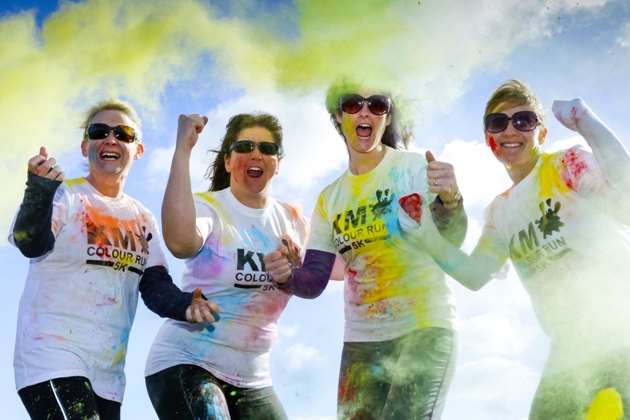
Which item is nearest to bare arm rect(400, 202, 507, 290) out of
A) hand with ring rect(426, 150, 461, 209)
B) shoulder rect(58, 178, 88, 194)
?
hand with ring rect(426, 150, 461, 209)

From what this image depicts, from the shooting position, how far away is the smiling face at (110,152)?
24.3ft

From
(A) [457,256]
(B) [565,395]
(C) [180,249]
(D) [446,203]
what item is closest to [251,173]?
(C) [180,249]

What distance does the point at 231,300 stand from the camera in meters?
7.05

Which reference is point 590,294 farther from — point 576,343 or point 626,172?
point 626,172

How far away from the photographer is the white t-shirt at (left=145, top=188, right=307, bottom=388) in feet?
22.4

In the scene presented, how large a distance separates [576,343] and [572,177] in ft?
4.20

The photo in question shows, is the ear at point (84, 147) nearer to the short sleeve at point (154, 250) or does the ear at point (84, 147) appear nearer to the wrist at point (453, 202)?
the short sleeve at point (154, 250)

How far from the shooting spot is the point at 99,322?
6715 mm

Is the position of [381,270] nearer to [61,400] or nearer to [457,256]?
[457,256]

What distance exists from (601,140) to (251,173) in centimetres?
311

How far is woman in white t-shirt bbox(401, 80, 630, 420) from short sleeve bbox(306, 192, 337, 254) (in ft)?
2.76

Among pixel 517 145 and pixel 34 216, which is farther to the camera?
pixel 517 145

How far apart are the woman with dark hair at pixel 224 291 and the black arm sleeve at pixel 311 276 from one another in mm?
186

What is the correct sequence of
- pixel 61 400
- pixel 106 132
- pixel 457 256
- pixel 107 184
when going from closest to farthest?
pixel 61 400, pixel 457 256, pixel 107 184, pixel 106 132
